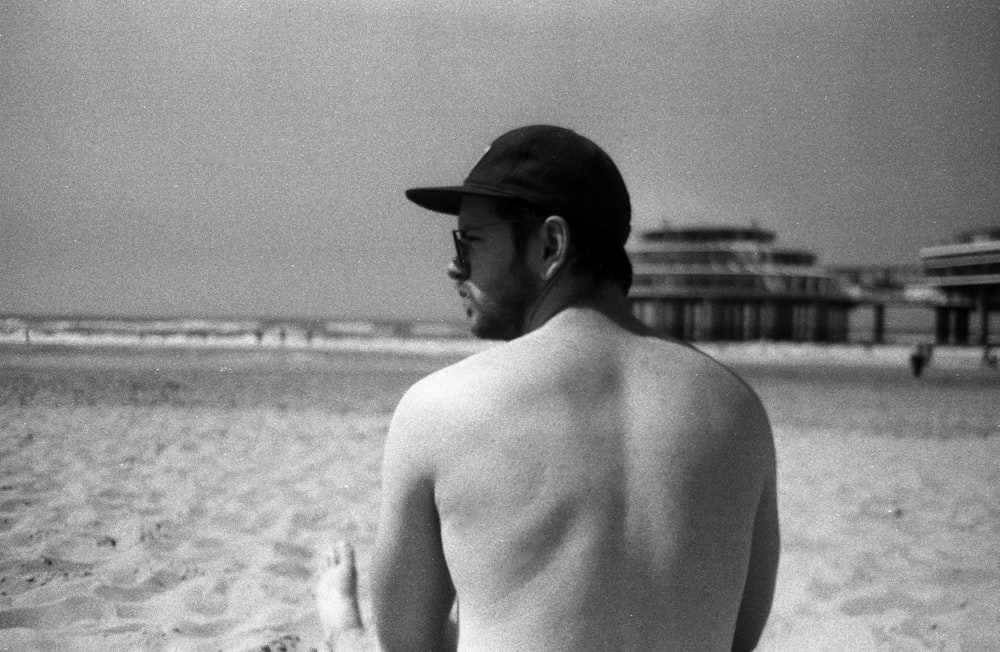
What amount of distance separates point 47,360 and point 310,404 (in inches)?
164

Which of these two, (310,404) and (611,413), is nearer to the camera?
(611,413)

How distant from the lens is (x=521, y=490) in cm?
99

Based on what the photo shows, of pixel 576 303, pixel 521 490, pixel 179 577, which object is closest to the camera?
pixel 521 490

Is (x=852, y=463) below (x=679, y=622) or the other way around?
below

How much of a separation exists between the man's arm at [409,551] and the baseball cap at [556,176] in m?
0.30

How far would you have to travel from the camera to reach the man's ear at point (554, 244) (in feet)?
3.56

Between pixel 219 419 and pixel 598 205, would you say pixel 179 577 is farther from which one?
pixel 219 419

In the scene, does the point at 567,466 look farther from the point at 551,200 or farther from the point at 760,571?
the point at 760,571

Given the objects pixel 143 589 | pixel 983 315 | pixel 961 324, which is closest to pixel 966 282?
pixel 961 324

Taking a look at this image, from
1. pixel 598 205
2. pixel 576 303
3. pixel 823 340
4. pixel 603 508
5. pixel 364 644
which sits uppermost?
pixel 598 205

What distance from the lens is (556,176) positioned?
1050 millimetres

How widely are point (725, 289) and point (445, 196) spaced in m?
51.4

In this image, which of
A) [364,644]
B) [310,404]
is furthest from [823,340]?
[364,644]

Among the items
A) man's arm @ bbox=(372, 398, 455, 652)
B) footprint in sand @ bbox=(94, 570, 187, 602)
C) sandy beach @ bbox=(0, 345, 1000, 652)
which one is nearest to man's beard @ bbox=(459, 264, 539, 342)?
man's arm @ bbox=(372, 398, 455, 652)
